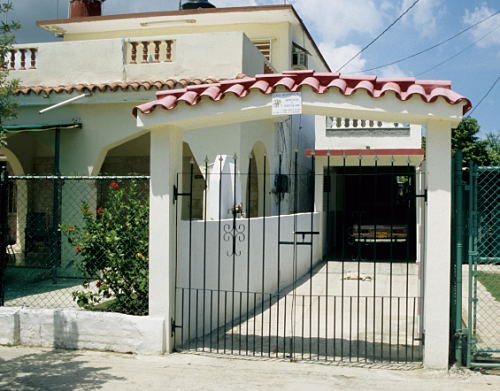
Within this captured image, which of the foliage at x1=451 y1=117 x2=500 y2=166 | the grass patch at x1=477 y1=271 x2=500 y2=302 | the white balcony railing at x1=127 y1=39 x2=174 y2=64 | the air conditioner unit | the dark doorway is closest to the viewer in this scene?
the grass patch at x1=477 y1=271 x2=500 y2=302

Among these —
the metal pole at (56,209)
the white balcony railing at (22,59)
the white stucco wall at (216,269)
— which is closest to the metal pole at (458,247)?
the white stucco wall at (216,269)

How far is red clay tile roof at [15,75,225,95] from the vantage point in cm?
1045

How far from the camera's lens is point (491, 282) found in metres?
12.3

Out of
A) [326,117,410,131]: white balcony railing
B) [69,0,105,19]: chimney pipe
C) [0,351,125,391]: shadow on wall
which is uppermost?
[69,0,105,19]: chimney pipe

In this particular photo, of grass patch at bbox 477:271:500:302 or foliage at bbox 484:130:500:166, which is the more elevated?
foliage at bbox 484:130:500:166

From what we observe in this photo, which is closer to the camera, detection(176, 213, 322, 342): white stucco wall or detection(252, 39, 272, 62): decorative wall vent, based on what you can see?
detection(176, 213, 322, 342): white stucco wall

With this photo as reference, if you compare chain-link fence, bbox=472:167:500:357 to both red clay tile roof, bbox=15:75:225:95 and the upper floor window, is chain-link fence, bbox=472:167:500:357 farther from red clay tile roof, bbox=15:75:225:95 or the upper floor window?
the upper floor window

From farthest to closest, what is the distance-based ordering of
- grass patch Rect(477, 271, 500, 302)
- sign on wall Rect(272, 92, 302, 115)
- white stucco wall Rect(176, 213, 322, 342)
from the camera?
grass patch Rect(477, 271, 500, 302)
white stucco wall Rect(176, 213, 322, 342)
sign on wall Rect(272, 92, 302, 115)

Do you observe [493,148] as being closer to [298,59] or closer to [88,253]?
[298,59]

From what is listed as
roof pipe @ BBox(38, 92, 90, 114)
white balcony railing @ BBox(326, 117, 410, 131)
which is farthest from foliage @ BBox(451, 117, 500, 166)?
roof pipe @ BBox(38, 92, 90, 114)

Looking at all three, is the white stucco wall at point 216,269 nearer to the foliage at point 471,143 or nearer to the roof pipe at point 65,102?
the roof pipe at point 65,102

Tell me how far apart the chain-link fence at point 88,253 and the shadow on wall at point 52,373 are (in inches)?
35.5

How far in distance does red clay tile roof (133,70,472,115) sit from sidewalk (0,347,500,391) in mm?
2652

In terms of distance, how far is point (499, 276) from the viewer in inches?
Answer: 529
